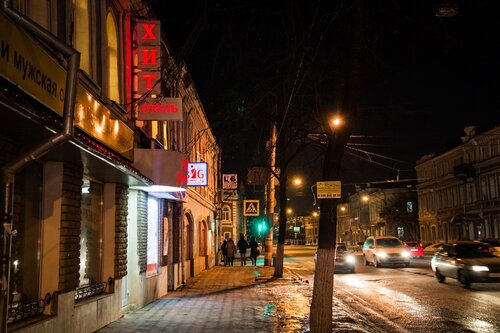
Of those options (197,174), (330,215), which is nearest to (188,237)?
(197,174)

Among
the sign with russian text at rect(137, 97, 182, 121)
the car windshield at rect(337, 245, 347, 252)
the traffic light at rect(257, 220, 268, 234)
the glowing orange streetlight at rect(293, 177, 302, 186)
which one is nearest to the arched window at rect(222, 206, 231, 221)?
the traffic light at rect(257, 220, 268, 234)

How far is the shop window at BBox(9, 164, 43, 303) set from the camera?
760cm

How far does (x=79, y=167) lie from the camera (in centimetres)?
934

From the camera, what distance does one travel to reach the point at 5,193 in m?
5.09

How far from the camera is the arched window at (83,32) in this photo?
32.1ft

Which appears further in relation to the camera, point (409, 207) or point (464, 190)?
point (409, 207)

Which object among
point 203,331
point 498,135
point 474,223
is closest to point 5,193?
point 203,331

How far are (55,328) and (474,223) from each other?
52.6m

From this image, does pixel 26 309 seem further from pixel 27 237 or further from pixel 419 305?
pixel 419 305

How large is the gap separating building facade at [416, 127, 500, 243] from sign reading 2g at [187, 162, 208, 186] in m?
35.2

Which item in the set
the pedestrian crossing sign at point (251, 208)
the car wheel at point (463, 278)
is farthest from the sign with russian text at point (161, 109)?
the pedestrian crossing sign at point (251, 208)

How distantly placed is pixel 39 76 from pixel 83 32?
4052mm

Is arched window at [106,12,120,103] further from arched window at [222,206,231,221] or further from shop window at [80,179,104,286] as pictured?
arched window at [222,206,231,221]

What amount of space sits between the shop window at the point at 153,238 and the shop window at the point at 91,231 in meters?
3.76
